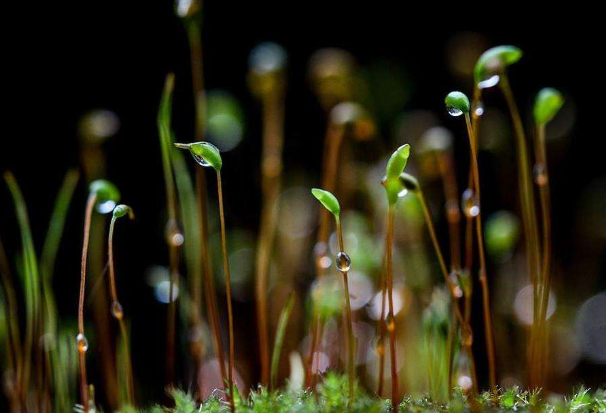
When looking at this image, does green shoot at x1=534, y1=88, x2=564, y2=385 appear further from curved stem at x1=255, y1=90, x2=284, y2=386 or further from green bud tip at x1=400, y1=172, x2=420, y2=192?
curved stem at x1=255, y1=90, x2=284, y2=386

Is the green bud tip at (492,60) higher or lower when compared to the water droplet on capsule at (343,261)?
higher

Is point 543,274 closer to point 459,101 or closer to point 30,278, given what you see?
point 459,101

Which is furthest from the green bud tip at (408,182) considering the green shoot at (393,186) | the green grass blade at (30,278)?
the green grass blade at (30,278)

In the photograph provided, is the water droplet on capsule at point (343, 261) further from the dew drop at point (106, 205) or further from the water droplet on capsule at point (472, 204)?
the dew drop at point (106, 205)

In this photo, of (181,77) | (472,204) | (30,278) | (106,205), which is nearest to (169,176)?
(106,205)

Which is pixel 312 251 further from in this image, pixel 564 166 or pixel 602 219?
pixel 564 166

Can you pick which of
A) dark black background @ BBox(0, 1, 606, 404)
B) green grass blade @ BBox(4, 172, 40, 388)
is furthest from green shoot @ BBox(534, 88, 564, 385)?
dark black background @ BBox(0, 1, 606, 404)
